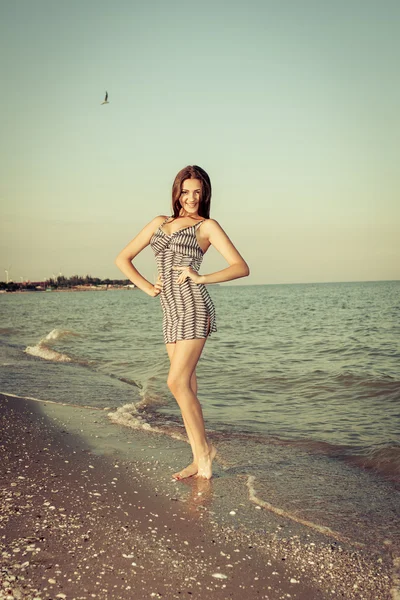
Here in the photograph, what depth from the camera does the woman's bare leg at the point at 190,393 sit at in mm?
3975

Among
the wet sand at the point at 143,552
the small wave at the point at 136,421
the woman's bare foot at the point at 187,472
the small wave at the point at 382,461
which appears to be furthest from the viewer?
the small wave at the point at 136,421

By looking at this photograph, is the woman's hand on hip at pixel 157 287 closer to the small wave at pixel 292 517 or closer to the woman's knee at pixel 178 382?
the woman's knee at pixel 178 382

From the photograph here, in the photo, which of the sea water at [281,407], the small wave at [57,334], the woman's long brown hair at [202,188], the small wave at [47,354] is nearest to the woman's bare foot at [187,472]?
the sea water at [281,407]

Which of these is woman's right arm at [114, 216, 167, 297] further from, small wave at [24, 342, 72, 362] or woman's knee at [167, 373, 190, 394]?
small wave at [24, 342, 72, 362]

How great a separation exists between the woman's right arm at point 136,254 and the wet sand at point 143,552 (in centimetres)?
150

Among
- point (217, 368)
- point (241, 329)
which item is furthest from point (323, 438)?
point (241, 329)

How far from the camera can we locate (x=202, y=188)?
412 cm

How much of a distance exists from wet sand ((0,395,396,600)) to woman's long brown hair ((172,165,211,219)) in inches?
82.6

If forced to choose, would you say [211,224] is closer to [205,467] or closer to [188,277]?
[188,277]

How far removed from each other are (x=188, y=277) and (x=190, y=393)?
0.89 meters

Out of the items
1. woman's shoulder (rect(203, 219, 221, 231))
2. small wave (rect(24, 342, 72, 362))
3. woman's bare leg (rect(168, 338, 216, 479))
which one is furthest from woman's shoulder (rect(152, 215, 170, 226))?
small wave (rect(24, 342, 72, 362))

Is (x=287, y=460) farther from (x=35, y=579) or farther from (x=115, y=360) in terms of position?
(x=115, y=360)

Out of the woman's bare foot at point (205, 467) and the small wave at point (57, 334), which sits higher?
the woman's bare foot at point (205, 467)

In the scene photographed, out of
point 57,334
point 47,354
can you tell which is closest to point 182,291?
point 47,354
